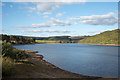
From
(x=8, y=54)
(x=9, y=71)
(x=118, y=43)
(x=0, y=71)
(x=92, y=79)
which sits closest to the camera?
(x=0, y=71)

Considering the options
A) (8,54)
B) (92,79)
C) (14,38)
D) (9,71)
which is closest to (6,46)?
(8,54)

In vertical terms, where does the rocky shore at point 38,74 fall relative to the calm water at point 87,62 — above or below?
above

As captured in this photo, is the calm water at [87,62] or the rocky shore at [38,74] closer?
the rocky shore at [38,74]

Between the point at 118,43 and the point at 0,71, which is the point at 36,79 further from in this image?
the point at 118,43

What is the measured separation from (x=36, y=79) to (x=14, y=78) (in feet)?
6.74

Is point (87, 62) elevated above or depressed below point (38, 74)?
below

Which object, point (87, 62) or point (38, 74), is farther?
point (87, 62)

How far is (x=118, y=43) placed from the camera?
142125 millimetres

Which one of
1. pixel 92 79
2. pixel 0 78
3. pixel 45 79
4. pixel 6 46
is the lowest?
pixel 92 79

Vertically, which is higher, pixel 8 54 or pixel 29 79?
pixel 8 54

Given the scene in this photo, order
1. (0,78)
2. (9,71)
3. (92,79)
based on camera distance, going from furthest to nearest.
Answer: (92,79) → (9,71) → (0,78)

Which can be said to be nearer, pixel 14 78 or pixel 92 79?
pixel 14 78

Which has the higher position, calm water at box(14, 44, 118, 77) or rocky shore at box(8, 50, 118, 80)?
rocky shore at box(8, 50, 118, 80)

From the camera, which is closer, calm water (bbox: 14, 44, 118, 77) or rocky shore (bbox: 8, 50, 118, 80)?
rocky shore (bbox: 8, 50, 118, 80)
